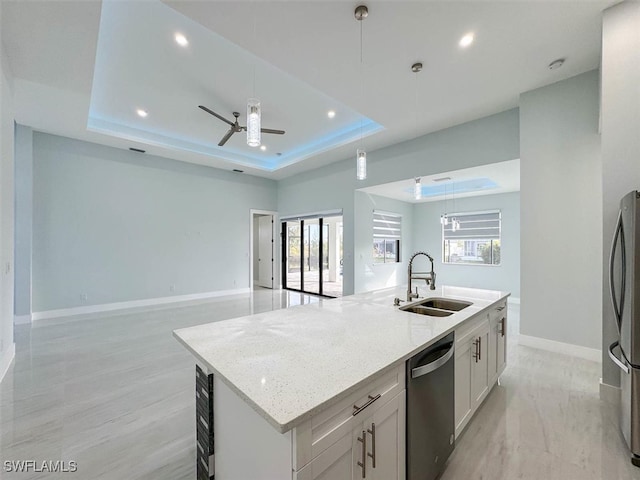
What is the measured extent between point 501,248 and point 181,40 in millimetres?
7190

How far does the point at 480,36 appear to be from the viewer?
2.53 metres

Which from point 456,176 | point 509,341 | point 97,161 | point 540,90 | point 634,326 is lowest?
point 509,341

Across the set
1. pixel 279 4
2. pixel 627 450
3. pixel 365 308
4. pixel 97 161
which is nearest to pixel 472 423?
pixel 627 450

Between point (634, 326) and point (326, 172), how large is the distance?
574 centimetres

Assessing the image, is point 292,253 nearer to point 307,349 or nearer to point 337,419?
point 307,349

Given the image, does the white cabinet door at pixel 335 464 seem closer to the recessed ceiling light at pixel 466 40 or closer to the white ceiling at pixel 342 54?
the white ceiling at pixel 342 54

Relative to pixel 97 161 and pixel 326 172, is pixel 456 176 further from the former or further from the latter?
pixel 97 161

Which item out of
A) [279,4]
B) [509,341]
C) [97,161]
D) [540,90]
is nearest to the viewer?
[279,4]

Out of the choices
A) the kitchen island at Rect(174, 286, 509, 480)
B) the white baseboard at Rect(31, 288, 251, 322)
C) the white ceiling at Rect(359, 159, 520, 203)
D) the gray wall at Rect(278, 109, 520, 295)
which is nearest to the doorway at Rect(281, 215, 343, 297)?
the gray wall at Rect(278, 109, 520, 295)

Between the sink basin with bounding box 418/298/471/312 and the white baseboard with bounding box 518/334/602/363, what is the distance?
2.04 metres

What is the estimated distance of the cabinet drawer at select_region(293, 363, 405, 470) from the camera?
2.69 feet

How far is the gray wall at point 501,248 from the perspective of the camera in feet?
20.6

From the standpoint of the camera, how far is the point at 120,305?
551 cm

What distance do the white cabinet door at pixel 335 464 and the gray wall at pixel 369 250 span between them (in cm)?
515
